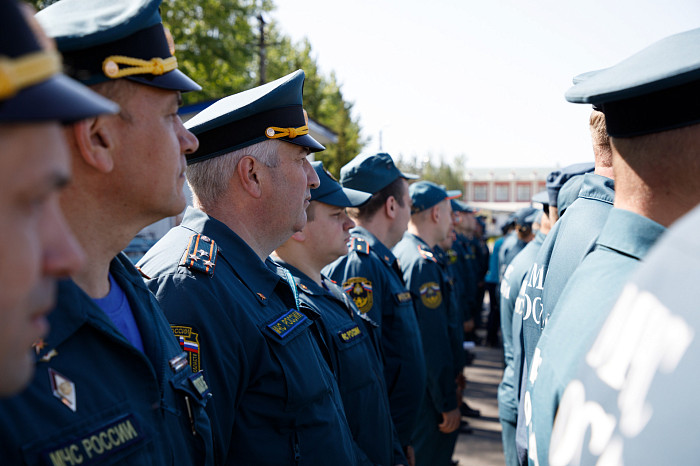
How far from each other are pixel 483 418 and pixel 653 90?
6724mm

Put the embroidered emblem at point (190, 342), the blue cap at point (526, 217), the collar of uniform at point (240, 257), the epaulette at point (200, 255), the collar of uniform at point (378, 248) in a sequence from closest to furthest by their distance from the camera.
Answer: the embroidered emblem at point (190, 342)
the epaulette at point (200, 255)
the collar of uniform at point (240, 257)
the collar of uniform at point (378, 248)
the blue cap at point (526, 217)

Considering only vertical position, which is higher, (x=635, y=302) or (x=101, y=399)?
(x=635, y=302)

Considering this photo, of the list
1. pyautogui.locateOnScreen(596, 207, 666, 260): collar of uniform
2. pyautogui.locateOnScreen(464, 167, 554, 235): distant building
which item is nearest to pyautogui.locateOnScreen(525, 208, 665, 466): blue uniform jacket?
pyautogui.locateOnScreen(596, 207, 666, 260): collar of uniform

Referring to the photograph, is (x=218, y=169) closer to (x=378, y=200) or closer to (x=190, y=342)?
(x=190, y=342)

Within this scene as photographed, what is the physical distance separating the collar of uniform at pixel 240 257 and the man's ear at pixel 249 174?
0.21 meters

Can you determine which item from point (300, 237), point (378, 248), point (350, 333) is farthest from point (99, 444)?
point (378, 248)

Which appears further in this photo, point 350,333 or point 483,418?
point 483,418

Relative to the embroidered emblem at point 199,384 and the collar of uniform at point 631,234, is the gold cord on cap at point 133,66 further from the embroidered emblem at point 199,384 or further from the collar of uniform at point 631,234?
the collar of uniform at point 631,234

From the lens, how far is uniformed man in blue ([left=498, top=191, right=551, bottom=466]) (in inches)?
138

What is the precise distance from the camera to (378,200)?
14.9 feet

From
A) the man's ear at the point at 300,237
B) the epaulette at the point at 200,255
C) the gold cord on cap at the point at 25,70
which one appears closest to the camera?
the gold cord on cap at the point at 25,70

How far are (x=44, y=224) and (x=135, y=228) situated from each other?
0.85 meters

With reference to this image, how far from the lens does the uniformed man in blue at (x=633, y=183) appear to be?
4.13 feet

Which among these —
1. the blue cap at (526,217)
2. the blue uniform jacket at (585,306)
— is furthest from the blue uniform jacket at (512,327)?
the blue cap at (526,217)
